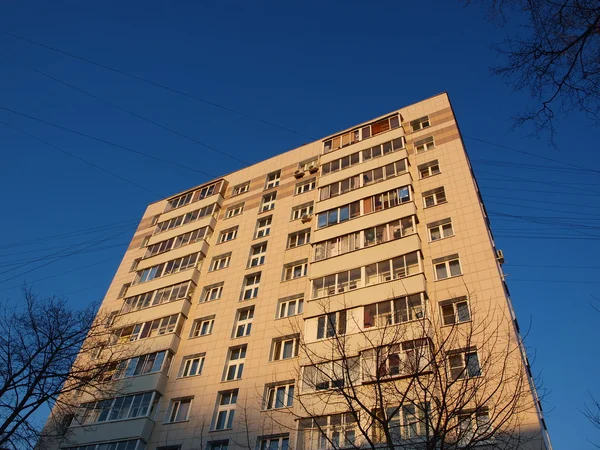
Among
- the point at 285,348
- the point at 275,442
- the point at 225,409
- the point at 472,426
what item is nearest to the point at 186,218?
the point at 285,348

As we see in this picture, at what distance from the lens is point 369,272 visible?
23.2 metres

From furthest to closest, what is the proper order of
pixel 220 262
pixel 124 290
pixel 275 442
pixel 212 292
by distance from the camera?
1. pixel 124 290
2. pixel 220 262
3. pixel 212 292
4. pixel 275 442

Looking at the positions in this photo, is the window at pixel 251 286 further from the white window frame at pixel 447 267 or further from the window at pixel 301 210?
the white window frame at pixel 447 267

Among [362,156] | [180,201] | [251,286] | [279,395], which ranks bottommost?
[279,395]

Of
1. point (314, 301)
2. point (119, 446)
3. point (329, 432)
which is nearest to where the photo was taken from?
point (329, 432)

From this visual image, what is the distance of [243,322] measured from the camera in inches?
1048

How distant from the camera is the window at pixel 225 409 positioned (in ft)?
73.0

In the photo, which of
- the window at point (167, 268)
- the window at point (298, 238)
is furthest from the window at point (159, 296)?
the window at point (298, 238)

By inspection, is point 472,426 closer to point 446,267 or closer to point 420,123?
point 446,267

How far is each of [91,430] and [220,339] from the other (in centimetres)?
801

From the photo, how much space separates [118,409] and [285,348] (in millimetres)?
9678

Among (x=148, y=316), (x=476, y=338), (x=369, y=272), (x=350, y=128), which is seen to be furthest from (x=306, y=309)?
(x=350, y=128)

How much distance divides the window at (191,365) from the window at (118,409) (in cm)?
182

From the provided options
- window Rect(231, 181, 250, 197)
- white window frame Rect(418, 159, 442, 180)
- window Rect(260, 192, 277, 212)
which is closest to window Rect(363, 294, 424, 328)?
white window frame Rect(418, 159, 442, 180)
